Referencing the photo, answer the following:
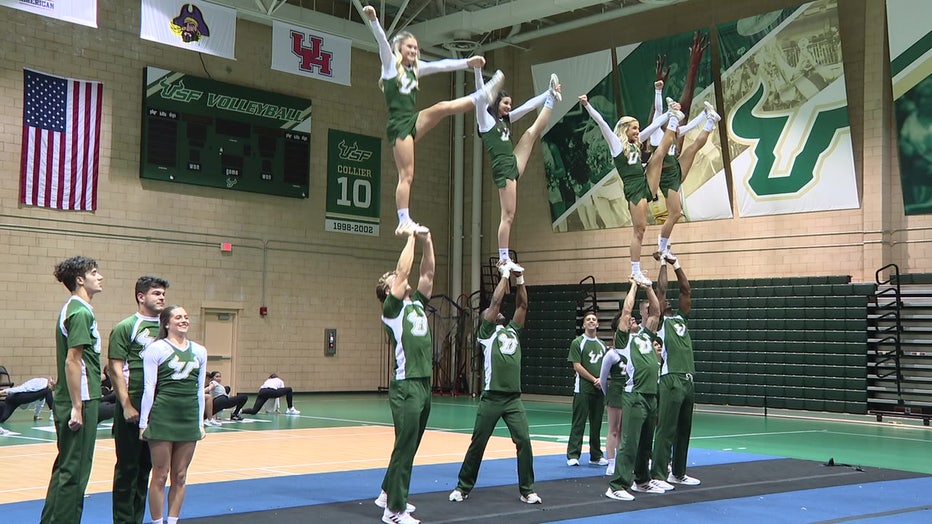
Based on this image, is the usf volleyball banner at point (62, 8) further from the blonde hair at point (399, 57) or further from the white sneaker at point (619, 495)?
the white sneaker at point (619, 495)

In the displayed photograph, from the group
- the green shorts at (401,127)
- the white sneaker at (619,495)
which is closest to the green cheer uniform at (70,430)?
the green shorts at (401,127)

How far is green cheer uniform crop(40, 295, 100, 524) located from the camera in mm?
6195

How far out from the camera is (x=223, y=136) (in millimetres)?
22328

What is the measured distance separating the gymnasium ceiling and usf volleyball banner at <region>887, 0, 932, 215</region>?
16.6 ft

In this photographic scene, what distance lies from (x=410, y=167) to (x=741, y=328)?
14849mm

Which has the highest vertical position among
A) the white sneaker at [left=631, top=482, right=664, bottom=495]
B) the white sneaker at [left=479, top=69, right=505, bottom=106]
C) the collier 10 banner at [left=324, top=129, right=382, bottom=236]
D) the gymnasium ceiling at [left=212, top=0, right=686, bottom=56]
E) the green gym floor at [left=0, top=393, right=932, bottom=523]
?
the gymnasium ceiling at [left=212, top=0, right=686, bottom=56]

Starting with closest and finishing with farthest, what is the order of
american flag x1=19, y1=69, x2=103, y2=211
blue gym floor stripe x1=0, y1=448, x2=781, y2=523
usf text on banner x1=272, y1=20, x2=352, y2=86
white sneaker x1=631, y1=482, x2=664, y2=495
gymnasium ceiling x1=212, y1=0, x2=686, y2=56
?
blue gym floor stripe x1=0, y1=448, x2=781, y2=523 < white sneaker x1=631, y1=482, x2=664, y2=495 < usf text on banner x1=272, y1=20, x2=352, y2=86 < american flag x1=19, y1=69, x2=103, y2=211 < gymnasium ceiling x1=212, y1=0, x2=686, y2=56

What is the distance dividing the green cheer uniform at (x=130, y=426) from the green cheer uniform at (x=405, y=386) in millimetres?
1940

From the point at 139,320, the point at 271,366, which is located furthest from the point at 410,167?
the point at 271,366

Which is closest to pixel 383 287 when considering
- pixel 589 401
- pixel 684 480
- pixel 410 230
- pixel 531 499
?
pixel 410 230

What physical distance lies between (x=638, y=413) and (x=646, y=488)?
92 cm

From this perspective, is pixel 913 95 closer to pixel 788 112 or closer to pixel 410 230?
pixel 788 112

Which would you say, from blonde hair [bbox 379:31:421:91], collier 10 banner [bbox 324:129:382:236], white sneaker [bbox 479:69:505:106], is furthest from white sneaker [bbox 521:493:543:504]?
collier 10 banner [bbox 324:129:382:236]

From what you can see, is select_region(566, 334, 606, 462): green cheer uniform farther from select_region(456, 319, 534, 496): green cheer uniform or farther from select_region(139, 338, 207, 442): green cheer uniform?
select_region(139, 338, 207, 442): green cheer uniform
